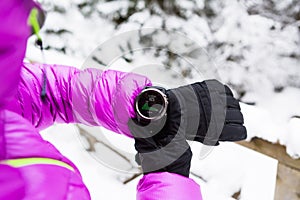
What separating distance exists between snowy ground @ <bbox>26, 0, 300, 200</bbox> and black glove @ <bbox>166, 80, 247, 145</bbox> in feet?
0.81

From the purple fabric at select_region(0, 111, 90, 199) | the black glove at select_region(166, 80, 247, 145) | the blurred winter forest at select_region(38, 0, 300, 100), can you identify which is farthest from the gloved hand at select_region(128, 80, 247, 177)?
the blurred winter forest at select_region(38, 0, 300, 100)

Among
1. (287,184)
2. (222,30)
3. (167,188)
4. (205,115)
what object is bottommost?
(287,184)

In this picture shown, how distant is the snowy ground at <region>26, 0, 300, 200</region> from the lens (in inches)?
37.2

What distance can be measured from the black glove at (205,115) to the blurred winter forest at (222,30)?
438mm

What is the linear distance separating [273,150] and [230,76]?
0.31m

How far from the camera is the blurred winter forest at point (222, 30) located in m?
1.15

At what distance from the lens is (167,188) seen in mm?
607

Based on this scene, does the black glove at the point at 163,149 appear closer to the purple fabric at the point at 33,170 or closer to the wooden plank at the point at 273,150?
the purple fabric at the point at 33,170

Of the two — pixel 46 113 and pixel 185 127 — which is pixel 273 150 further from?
pixel 46 113

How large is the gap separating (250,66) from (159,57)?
13.0 inches

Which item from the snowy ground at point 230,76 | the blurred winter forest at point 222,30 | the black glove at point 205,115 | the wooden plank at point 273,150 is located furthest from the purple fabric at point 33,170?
the blurred winter forest at point 222,30

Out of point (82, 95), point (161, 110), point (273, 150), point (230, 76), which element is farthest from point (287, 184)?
point (82, 95)

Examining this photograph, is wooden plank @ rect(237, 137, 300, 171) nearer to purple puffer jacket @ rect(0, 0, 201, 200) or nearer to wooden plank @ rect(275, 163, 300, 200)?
wooden plank @ rect(275, 163, 300, 200)

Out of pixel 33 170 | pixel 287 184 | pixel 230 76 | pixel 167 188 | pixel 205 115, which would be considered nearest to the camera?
pixel 33 170
